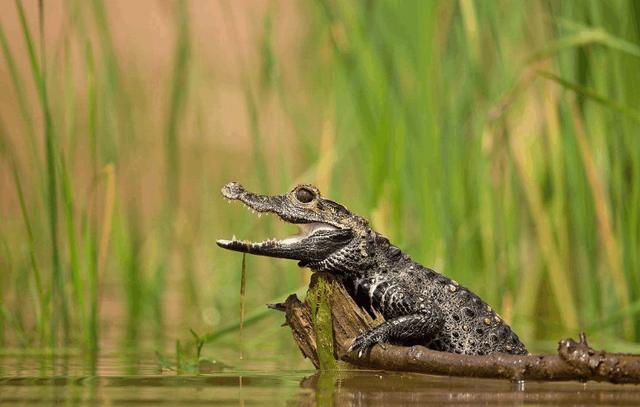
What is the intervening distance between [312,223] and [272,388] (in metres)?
1.22

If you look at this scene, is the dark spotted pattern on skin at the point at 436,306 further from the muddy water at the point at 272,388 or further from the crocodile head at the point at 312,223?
the muddy water at the point at 272,388

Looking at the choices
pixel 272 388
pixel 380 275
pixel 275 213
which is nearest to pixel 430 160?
pixel 380 275

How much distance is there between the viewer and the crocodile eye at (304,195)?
5.66 meters

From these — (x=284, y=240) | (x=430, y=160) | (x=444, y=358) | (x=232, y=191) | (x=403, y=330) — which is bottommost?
(x=444, y=358)

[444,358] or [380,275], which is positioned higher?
[380,275]

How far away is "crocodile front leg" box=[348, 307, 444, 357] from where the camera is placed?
5.11m

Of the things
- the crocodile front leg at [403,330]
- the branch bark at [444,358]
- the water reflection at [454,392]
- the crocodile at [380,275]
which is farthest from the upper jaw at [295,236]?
the water reflection at [454,392]

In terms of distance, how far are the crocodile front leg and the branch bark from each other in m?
0.04

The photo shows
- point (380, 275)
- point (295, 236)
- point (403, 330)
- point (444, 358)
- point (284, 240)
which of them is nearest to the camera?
point (444, 358)

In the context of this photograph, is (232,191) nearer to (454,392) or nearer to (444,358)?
(444,358)

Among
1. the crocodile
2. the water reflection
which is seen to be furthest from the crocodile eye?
Answer: the water reflection

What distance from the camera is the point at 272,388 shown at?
185 inches

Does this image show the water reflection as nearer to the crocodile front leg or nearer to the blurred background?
the crocodile front leg

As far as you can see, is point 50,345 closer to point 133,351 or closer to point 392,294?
point 133,351
